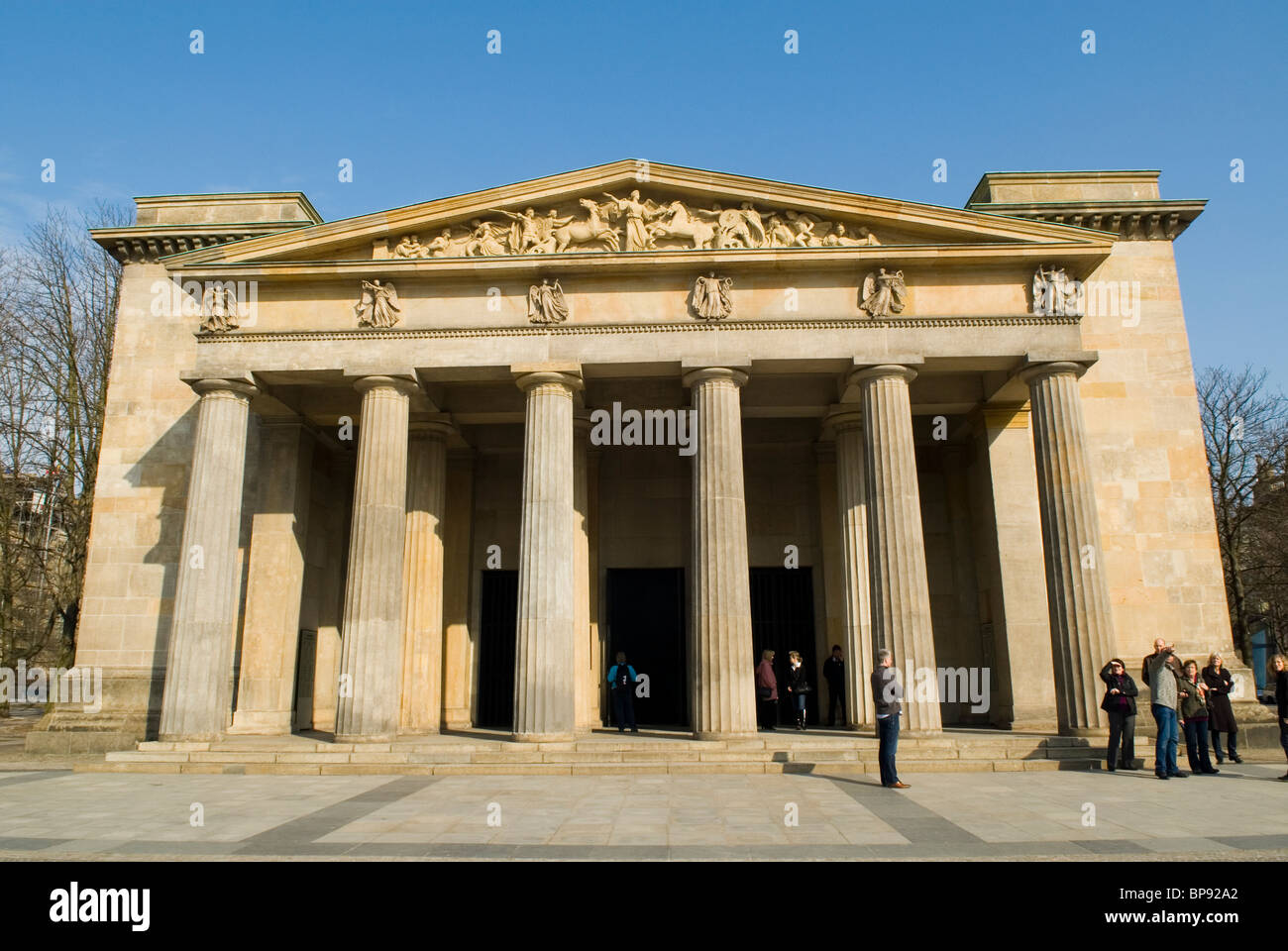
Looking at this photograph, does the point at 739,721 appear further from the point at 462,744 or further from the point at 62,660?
the point at 62,660

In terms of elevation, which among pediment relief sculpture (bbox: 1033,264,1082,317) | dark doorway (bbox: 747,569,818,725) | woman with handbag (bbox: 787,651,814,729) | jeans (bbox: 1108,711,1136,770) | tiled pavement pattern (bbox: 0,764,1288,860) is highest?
pediment relief sculpture (bbox: 1033,264,1082,317)

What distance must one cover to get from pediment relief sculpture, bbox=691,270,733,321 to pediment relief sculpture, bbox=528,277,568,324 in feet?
10.2

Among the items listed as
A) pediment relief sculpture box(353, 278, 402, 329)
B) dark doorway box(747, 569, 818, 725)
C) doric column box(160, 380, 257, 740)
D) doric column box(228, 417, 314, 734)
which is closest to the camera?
doric column box(160, 380, 257, 740)

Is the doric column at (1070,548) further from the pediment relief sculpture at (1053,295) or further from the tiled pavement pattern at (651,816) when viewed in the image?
the tiled pavement pattern at (651,816)

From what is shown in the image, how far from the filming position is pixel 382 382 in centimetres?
2128

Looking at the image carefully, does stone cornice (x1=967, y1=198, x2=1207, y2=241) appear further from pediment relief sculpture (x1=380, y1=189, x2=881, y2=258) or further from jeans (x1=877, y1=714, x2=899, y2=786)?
jeans (x1=877, y1=714, x2=899, y2=786)

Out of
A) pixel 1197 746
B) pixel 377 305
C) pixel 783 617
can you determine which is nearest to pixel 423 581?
pixel 377 305

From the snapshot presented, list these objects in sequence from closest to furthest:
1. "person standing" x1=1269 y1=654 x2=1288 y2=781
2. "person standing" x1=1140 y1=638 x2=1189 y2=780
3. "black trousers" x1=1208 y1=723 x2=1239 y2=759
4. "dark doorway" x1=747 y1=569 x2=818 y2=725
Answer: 1. "person standing" x1=1269 y1=654 x2=1288 y2=781
2. "person standing" x1=1140 y1=638 x2=1189 y2=780
3. "black trousers" x1=1208 y1=723 x2=1239 y2=759
4. "dark doorway" x1=747 y1=569 x2=818 y2=725

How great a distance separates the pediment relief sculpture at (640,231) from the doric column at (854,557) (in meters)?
4.84

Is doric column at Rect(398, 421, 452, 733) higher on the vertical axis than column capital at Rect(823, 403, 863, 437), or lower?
lower

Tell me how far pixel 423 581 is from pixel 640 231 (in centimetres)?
1079

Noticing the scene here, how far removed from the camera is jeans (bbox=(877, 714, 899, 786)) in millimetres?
15069

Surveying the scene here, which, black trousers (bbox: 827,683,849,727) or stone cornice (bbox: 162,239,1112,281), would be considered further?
black trousers (bbox: 827,683,849,727)

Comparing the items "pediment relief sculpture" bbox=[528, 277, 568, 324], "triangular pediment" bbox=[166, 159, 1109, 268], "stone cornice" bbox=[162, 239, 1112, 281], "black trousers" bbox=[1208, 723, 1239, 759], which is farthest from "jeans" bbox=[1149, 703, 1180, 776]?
"pediment relief sculpture" bbox=[528, 277, 568, 324]
